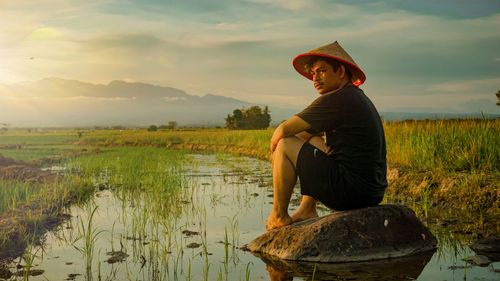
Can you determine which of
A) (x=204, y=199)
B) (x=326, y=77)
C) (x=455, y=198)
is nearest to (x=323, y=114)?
(x=326, y=77)

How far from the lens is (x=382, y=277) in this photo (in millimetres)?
3924

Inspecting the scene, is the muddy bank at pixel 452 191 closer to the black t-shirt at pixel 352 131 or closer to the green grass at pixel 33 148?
the black t-shirt at pixel 352 131

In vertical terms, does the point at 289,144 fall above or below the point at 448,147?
above

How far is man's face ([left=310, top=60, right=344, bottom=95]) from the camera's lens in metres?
4.63

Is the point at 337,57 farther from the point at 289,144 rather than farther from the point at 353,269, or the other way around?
the point at 353,269

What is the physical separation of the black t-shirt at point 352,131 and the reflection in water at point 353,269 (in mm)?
656

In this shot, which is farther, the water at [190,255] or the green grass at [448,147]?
the green grass at [448,147]

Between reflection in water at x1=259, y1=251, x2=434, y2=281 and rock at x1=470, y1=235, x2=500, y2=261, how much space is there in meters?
0.45

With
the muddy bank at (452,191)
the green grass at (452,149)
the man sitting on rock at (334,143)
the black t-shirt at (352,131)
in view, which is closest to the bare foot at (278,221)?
the man sitting on rock at (334,143)

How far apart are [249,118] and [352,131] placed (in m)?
60.2

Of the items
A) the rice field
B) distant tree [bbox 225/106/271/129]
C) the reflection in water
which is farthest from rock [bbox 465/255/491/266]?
distant tree [bbox 225/106/271/129]

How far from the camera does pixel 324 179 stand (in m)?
4.56

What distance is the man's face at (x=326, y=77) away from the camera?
4.63 meters

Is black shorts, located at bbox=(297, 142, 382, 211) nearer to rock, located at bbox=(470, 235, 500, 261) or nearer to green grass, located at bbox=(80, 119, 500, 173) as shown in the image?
rock, located at bbox=(470, 235, 500, 261)
